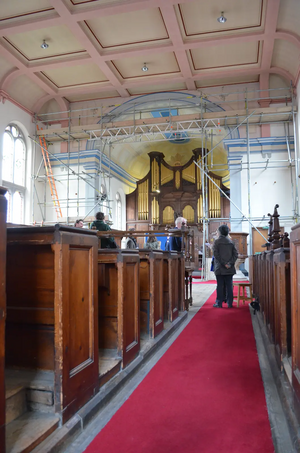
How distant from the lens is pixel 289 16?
24.8 ft

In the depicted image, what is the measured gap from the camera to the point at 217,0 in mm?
7328

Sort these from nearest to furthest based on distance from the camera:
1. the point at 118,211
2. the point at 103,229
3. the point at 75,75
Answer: the point at 103,229
the point at 75,75
the point at 118,211

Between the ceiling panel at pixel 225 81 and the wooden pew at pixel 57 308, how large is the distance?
9.99m

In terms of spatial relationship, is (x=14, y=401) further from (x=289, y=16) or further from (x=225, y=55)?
(x=225, y=55)

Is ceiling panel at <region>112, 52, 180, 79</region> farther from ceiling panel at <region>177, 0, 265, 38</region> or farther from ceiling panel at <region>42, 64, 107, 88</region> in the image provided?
ceiling panel at <region>177, 0, 265, 38</region>

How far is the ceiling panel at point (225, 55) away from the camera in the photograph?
8.92m

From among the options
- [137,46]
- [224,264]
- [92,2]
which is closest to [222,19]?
[137,46]

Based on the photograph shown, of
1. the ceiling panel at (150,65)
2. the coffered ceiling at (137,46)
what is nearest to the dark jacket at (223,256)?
the coffered ceiling at (137,46)

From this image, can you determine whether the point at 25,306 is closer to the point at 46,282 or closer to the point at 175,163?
the point at 46,282

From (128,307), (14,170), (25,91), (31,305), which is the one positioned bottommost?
(128,307)

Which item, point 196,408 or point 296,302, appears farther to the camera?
point 196,408

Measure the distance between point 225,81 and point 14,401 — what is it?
1076 centimetres

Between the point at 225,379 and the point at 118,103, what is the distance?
10324mm

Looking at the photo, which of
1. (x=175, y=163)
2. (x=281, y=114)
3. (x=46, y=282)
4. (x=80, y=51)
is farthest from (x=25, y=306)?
(x=175, y=163)
